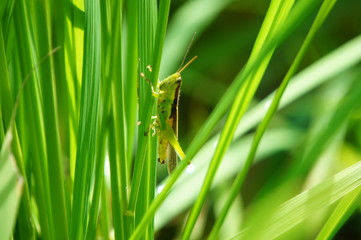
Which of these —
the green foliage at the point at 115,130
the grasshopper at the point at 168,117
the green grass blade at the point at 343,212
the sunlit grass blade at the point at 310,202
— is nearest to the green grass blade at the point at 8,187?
the green foliage at the point at 115,130

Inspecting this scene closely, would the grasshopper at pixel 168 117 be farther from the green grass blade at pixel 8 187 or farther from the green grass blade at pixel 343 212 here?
the green grass blade at pixel 8 187

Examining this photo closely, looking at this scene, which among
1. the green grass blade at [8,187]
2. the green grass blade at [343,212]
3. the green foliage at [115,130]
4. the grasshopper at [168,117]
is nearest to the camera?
the green grass blade at [8,187]

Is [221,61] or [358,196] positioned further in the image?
[221,61]

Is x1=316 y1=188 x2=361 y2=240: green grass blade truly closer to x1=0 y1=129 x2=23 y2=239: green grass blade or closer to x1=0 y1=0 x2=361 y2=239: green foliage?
x1=0 y1=0 x2=361 y2=239: green foliage

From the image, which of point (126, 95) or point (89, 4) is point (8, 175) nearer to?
point (89, 4)

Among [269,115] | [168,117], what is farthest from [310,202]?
[168,117]

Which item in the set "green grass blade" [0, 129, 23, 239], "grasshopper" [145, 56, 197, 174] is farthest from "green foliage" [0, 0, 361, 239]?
"grasshopper" [145, 56, 197, 174]

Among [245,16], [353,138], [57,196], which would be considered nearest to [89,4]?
[57,196]

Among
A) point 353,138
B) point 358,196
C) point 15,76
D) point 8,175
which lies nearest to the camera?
point 8,175
